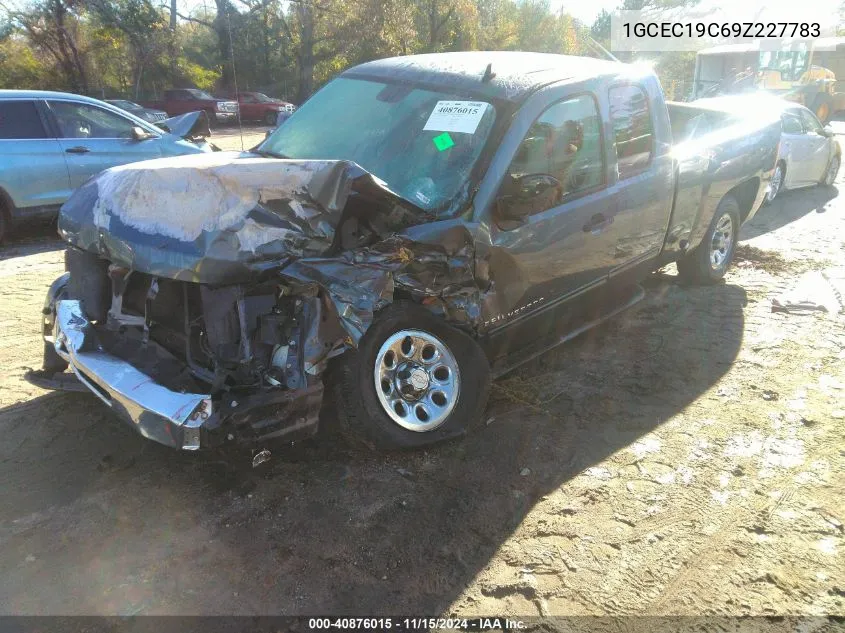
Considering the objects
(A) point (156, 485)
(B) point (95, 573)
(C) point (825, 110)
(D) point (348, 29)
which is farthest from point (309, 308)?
(D) point (348, 29)

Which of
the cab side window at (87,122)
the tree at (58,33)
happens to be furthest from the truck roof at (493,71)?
the tree at (58,33)

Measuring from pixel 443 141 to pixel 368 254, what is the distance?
0.94 metres

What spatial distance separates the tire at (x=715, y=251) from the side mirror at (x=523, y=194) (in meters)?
2.93

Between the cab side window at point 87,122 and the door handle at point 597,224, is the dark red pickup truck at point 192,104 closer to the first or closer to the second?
the cab side window at point 87,122

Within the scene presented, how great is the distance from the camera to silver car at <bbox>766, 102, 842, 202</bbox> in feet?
33.1

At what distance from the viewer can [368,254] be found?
10.3ft

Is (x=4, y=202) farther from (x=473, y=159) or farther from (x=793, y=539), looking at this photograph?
(x=793, y=539)

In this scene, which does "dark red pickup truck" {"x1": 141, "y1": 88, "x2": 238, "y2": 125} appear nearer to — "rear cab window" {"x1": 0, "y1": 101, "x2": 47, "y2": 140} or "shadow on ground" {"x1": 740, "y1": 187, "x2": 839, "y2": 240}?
"rear cab window" {"x1": 0, "y1": 101, "x2": 47, "y2": 140}

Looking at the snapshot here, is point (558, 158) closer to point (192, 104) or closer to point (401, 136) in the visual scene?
point (401, 136)

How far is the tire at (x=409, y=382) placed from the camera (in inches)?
123

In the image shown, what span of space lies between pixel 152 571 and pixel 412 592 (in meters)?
1.04

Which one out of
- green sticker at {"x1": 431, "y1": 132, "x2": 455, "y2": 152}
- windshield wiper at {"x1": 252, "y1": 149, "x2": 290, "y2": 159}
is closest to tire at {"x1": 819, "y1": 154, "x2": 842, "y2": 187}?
green sticker at {"x1": 431, "y1": 132, "x2": 455, "y2": 152}

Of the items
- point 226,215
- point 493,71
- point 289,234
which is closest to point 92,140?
point 493,71

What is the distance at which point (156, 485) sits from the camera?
3.18 m
